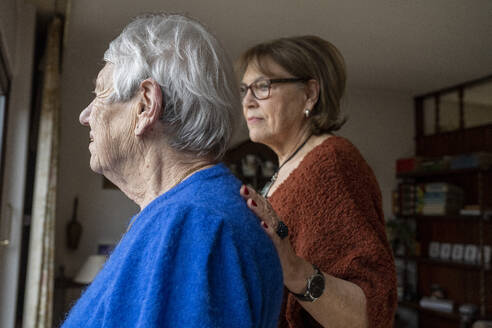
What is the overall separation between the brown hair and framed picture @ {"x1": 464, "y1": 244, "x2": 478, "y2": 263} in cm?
435

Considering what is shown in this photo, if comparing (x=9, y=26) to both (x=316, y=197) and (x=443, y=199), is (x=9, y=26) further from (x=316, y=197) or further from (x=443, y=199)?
(x=443, y=199)

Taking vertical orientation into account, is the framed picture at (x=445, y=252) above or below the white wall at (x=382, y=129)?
below

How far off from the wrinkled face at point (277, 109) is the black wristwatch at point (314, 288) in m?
0.49

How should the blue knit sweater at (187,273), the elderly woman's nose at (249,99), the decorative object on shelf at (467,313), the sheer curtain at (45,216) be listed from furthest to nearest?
the decorative object on shelf at (467,313)
the sheer curtain at (45,216)
the elderly woman's nose at (249,99)
the blue knit sweater at (187,273)

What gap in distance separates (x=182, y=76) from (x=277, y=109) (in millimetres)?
633

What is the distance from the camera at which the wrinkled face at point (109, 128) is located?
74cm

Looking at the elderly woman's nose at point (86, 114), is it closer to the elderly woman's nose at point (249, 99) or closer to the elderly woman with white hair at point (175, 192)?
the elderly woman with white hair at point (175, 192)

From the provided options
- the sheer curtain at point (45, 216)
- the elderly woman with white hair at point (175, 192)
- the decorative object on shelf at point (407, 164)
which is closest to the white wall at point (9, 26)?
the sheer curtain at point (45, 216)

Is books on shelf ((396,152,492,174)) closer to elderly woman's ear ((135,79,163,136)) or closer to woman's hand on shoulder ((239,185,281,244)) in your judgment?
woman's hand on shoulder ((239,185,281,244))

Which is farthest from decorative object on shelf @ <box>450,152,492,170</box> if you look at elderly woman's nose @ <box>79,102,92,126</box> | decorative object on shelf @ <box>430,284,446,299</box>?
elderly woman's nose @ <box>79,102,92,126</box>

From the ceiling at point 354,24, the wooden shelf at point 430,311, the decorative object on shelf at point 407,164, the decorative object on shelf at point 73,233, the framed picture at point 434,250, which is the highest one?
the ceiling at point 354,24

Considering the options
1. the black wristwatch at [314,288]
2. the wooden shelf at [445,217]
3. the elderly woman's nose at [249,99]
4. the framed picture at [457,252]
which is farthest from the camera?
the framed picture at [457,252]

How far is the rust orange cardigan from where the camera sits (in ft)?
3.29

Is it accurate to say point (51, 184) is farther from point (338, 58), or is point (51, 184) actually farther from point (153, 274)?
point (153, 274)
